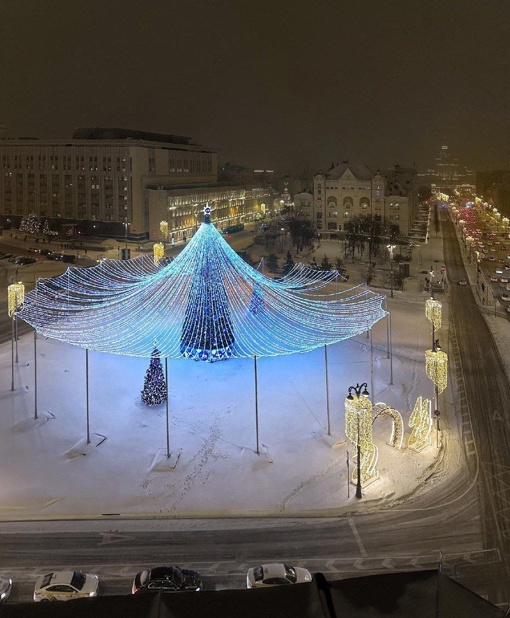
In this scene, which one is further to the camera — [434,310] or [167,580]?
[434,310]

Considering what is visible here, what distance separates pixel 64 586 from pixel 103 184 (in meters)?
51.1

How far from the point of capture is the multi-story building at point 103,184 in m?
54.8

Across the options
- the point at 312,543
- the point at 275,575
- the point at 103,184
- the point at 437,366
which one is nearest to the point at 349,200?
the point at 103,184

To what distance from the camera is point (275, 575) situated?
31.2 feet

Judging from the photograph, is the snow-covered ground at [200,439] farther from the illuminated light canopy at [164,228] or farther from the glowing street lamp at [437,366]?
the illuminated light canopy at [164,228]

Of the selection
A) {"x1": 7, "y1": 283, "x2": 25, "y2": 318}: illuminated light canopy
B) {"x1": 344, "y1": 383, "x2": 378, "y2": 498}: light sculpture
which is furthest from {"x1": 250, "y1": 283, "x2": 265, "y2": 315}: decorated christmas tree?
{"x1": 344, "y1": 383, "x2": 378, "y2": 498}: light sculpture

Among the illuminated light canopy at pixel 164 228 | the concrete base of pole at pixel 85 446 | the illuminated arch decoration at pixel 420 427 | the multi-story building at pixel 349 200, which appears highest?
the multi-story building at pixel 349 200

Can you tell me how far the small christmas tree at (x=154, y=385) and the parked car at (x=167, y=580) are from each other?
795 centimetres

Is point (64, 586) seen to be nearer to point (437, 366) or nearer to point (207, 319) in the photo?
point (437, 366)

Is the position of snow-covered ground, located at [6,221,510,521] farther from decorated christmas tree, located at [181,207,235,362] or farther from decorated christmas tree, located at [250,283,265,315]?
decorated christmas tree, located at [250,283,265,315]

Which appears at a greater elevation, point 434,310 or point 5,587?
point 434,310

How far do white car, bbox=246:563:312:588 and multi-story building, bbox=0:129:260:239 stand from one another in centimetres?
4745

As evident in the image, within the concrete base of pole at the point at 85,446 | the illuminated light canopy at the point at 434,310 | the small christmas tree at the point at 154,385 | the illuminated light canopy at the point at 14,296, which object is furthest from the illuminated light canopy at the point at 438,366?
the illuminated light canopy at the point at 14,296

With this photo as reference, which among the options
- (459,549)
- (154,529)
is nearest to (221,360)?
(154,529)
